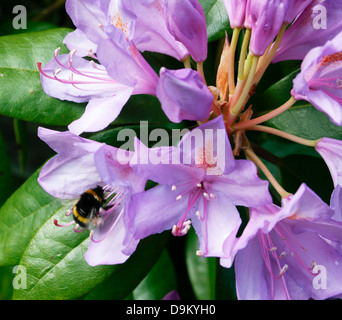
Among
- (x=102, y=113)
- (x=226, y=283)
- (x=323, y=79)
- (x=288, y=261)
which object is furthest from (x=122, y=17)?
(x=226, y=283)

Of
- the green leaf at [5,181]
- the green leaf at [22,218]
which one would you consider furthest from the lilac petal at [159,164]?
the green leaf at [5,181]

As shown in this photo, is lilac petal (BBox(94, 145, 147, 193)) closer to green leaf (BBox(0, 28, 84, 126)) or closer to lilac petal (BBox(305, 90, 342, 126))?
green leaf (BBox(0, 28, 84, 126))

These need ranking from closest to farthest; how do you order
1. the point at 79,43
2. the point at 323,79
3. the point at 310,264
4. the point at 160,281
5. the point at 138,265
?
the point at 323,79, the point at 310,264, the point at 79,43, the point at 138,265, the point at 160,281

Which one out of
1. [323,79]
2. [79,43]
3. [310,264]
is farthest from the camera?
[79,43]

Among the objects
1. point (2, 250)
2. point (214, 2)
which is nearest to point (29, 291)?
point (2, 250)

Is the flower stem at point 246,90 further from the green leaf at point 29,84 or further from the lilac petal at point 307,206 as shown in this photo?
the green leaf at point 29,84

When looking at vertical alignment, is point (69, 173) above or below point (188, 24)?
below

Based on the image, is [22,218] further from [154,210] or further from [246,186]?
[246,186]
